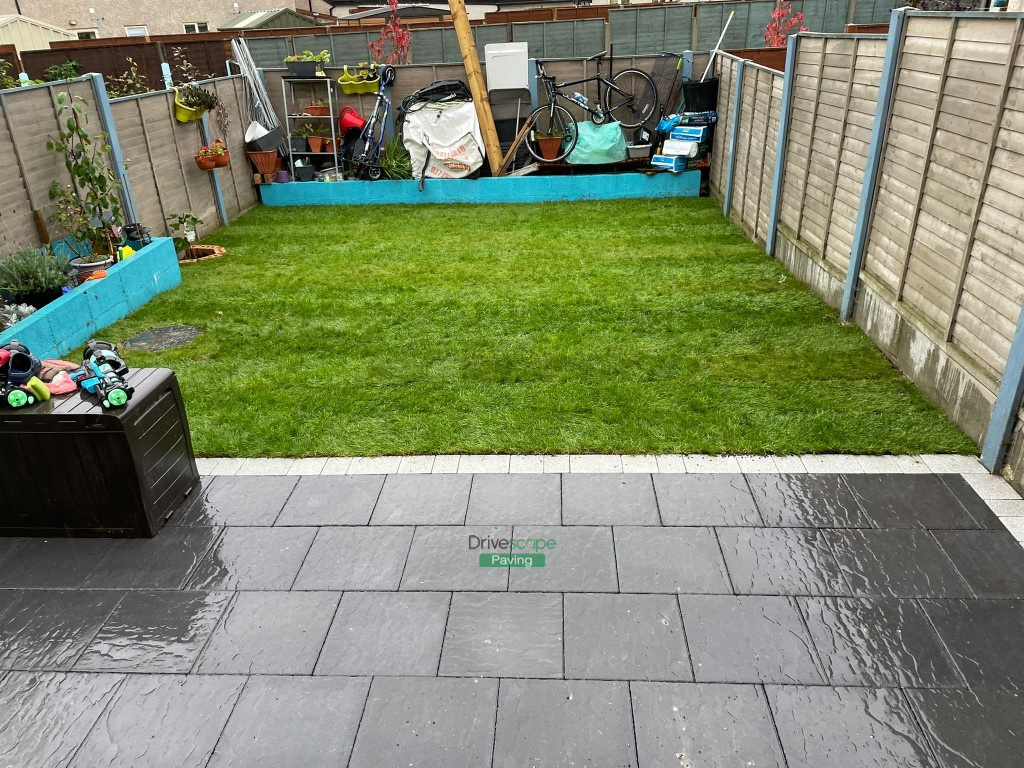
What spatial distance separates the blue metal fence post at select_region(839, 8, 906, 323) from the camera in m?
4.91

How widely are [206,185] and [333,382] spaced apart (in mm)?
5952

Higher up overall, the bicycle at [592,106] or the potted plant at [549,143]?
the bicycle at [592,106]

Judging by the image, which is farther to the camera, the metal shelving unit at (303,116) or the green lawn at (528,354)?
the metal shelving unit at (303,116)

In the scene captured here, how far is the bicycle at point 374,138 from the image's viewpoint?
36.2 ft

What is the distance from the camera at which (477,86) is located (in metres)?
10.9

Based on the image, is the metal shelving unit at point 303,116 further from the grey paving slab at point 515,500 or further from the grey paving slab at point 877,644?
the grey paving slab at point 877,644

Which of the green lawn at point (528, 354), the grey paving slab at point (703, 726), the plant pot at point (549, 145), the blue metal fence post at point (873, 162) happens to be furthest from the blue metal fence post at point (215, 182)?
the grey paving slab at point (703, 726)

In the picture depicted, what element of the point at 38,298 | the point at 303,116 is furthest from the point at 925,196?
the point at 303,116

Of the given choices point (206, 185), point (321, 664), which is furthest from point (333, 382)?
point (206, 185)

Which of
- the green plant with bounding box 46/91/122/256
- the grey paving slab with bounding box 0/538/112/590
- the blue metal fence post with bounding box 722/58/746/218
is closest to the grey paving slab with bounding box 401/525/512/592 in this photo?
the grey paving slab with bounding box 0/538/112/590

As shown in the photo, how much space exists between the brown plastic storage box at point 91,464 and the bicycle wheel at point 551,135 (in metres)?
A: 8.35

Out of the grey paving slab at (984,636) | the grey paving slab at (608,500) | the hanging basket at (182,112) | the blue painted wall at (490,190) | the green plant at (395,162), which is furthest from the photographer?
the green plant at (395,162)

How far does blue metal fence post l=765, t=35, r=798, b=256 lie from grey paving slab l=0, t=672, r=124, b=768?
23.3 feet

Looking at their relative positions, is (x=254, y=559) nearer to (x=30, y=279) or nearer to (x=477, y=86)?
(x=30, y=279)
